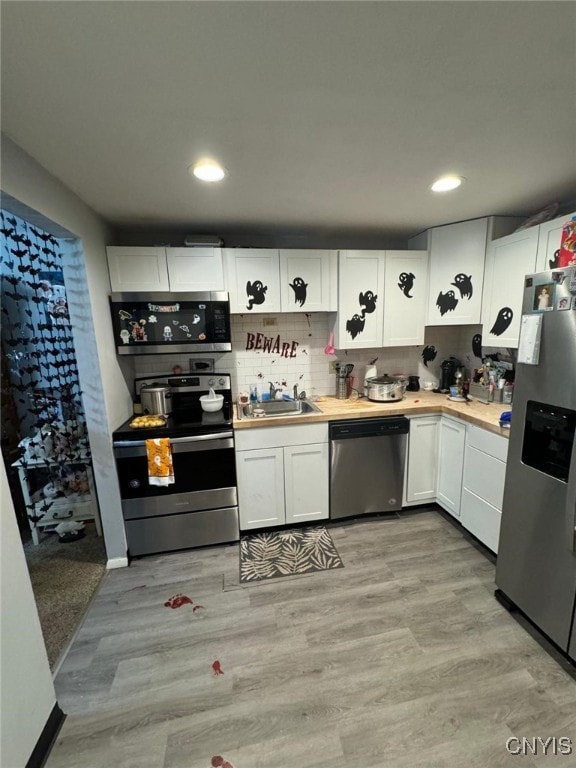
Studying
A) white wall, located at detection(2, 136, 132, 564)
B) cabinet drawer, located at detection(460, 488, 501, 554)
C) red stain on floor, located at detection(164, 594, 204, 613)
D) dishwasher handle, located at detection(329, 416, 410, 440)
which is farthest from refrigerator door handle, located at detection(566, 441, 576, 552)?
white wall, located at detection(2, 136, 132, 564)

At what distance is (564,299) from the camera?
4.29 feet

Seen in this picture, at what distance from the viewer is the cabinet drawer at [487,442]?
1.91 meters

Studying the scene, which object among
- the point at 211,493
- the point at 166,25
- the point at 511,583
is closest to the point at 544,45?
the point at 166,25

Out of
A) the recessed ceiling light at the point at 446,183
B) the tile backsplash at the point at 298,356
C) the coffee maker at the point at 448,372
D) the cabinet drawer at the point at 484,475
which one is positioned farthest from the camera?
the coffee maker at the point at 448,372

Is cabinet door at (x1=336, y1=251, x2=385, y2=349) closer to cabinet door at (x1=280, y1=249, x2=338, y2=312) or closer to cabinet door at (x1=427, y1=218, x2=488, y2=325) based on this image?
cabinet door at (x1=280, y1=249, x2=338, y2=312)

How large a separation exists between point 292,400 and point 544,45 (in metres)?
2.29

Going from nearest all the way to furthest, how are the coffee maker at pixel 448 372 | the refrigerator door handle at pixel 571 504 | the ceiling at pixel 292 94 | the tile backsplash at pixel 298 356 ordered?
the ceiling at pixel 292 94
the refrigerator door handle at pixel 571 504
the tile backsplash at pixel 298 356
the coffee maker at pixel 448 372

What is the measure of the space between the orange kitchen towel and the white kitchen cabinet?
213 centimetres

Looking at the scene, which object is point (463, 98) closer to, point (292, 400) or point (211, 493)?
point (292, 400)

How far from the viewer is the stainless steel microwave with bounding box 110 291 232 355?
2188 millimetres

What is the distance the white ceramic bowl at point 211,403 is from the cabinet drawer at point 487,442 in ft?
6.21

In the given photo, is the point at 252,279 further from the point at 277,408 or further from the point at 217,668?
the point at 217,668

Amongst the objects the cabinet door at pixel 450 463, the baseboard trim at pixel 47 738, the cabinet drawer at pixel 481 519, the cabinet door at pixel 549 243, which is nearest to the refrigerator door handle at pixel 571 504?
the cabinet drawer at pixel 481 519

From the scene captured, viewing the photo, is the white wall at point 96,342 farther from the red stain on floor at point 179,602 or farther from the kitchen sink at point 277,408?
the kitchen sink at point 277,408
